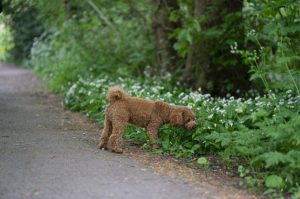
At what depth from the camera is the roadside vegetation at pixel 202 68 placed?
7.04 m

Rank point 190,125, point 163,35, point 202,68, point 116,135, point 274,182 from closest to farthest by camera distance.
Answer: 1. point 274,182
2. point 116,135
3. point 190,125
4. point 202,68
5. point 163,35

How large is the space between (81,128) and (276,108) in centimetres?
392

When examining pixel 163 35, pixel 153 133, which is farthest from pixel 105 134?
pixel 163 35

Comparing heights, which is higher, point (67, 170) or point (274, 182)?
point (274, 182)

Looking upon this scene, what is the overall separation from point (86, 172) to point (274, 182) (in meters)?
2.36

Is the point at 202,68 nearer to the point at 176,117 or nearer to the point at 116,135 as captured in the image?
the point at 176,117

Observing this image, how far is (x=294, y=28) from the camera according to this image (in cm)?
872

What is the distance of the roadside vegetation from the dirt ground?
1.61ft

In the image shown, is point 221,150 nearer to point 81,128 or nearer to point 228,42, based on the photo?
point 81,128

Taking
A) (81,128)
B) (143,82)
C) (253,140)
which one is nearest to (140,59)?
(143,82)

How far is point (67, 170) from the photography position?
22.6 ft

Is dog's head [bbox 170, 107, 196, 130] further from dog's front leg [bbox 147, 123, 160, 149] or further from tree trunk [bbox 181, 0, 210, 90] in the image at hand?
tree trunk [bbox 181, 0, 210, 90]

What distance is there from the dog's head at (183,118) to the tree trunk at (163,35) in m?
7.19

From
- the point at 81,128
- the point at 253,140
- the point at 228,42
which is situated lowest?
the point at 81,128
